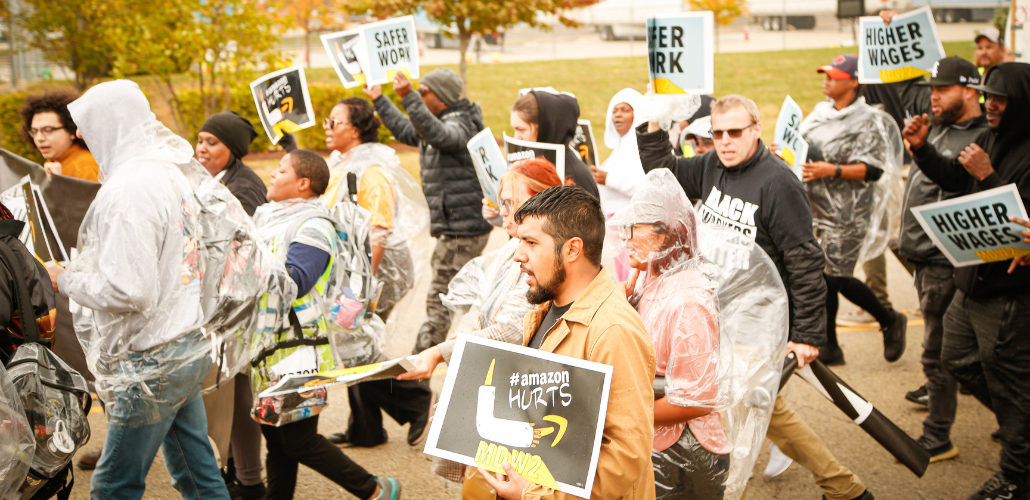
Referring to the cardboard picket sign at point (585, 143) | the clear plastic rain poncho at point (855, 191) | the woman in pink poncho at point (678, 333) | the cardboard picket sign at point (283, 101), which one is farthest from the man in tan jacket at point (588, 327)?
the cardboard picket sign at point (585, 143)

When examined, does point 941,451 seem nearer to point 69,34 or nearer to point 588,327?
point 588,327

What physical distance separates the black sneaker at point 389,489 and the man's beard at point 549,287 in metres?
1.90

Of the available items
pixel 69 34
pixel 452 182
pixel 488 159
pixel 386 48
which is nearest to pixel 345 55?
pixel 386 48

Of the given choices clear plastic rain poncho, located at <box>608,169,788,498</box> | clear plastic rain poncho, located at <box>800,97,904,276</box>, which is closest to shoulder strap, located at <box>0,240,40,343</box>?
clear plastic rain poncho, located at <box>608,169,788,498</box>

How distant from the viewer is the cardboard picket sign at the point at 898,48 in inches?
207

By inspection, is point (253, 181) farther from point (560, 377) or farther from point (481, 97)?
point (481, 97)

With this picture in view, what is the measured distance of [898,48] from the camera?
5391 mm

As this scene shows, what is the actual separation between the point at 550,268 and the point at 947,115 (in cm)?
332

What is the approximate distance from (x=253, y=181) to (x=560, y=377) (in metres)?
3.11

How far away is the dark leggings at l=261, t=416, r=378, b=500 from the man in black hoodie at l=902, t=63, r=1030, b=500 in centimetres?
298

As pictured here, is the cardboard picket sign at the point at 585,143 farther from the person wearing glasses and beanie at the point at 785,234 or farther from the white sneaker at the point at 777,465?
the white sneaker at the point at 777,465

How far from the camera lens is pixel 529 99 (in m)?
4.57

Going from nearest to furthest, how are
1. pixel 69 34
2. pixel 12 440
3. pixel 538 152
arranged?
pixel 12 440
pixel 538 152
pixel 69 34

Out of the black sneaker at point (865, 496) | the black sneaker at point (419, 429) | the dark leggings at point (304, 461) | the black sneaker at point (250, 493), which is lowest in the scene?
the black sneaker at point (419, 429)
